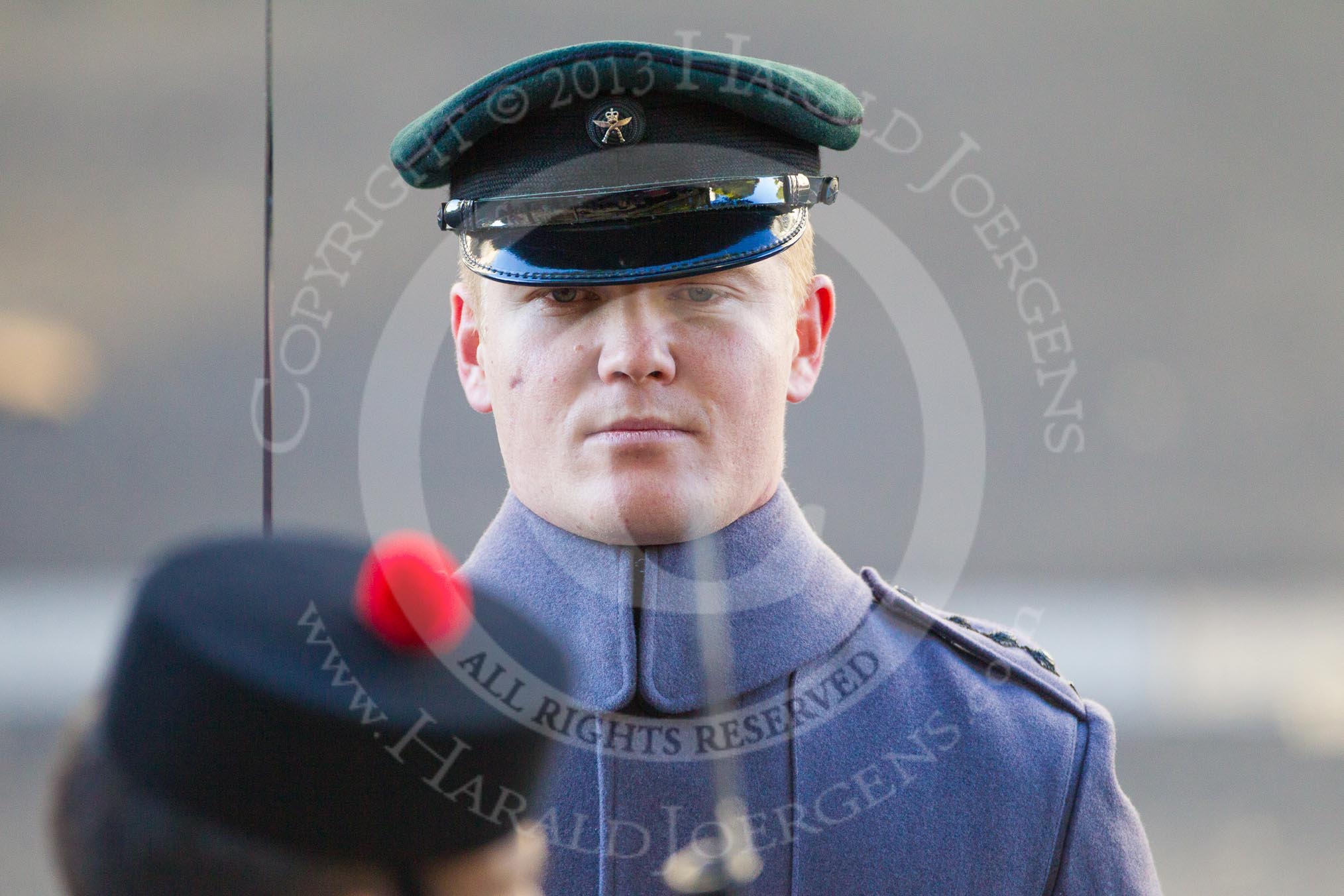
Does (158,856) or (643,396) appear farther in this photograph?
(643,396)

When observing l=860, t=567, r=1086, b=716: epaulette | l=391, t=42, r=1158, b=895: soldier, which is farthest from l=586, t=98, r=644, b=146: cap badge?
l=860, t=567, r=1086, b=716: epaulette

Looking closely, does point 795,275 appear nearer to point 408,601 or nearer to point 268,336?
point 268,336

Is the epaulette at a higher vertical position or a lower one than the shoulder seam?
higher

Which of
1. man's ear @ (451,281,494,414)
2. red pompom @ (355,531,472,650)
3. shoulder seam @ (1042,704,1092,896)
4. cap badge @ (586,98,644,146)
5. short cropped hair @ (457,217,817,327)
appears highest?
cap badge @ (586,98,644,146)

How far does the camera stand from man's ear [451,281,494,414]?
3.45ft

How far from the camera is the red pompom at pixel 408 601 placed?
57cm

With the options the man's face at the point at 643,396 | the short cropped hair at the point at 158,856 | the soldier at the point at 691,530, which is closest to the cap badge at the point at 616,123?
the soldier at the point at 691,530

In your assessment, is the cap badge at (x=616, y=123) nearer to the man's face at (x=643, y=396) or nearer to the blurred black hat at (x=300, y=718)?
the man's face at (x=643, y=396)

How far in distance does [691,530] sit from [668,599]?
0.05 meters

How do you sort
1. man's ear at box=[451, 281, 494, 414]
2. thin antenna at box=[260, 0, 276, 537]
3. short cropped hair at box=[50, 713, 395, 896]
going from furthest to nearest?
man's ear at box=[451, 281, 494, 414], thin antenna at box=[260, 0, 276, 537], short cropped hair at box=[50, 713, 395, 896]

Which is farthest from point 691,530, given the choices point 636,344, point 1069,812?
point 1069,812

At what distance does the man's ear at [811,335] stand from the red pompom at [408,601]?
522 millimetres

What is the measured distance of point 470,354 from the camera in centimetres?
107

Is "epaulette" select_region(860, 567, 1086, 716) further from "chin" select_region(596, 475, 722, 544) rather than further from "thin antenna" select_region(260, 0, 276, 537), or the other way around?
"thin antenna" select_region(260, 0, 276, 537)
